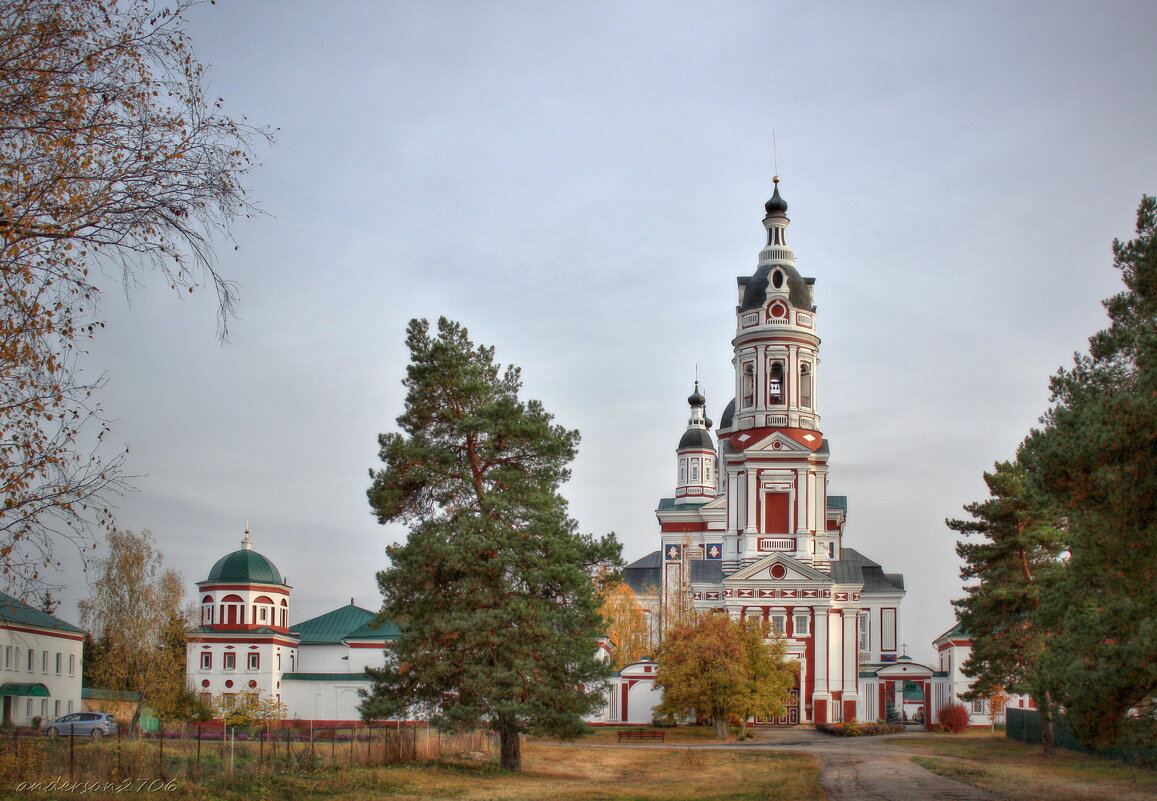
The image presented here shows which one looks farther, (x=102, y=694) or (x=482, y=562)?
(x=102, y=694)

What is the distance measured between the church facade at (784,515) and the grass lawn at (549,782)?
2546cm

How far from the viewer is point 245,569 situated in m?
63.2

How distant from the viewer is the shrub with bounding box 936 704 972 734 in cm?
5344

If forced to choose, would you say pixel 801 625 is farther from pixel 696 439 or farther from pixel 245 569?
pixel 696 439

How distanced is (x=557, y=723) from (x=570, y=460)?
257 inches

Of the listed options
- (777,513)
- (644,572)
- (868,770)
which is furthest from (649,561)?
(868,770)

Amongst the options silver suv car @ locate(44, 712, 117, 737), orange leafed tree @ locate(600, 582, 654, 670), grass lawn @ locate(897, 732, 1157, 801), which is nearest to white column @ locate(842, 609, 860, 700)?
orange leafed tree @ locate(600, 582, 654, 670)

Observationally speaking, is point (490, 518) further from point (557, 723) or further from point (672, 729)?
point (672, 729)

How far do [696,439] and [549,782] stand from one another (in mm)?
75020

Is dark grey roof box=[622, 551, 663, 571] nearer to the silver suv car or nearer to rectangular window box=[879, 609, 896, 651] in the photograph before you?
rectangular window box=[879, 609, 896, 651]

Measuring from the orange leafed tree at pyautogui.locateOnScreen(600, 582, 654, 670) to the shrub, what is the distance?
19684 mm

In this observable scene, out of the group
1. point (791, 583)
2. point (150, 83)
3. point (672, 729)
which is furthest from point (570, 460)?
point (791, 583)

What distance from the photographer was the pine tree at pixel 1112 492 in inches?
578

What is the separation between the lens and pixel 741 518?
6225 centimetres
